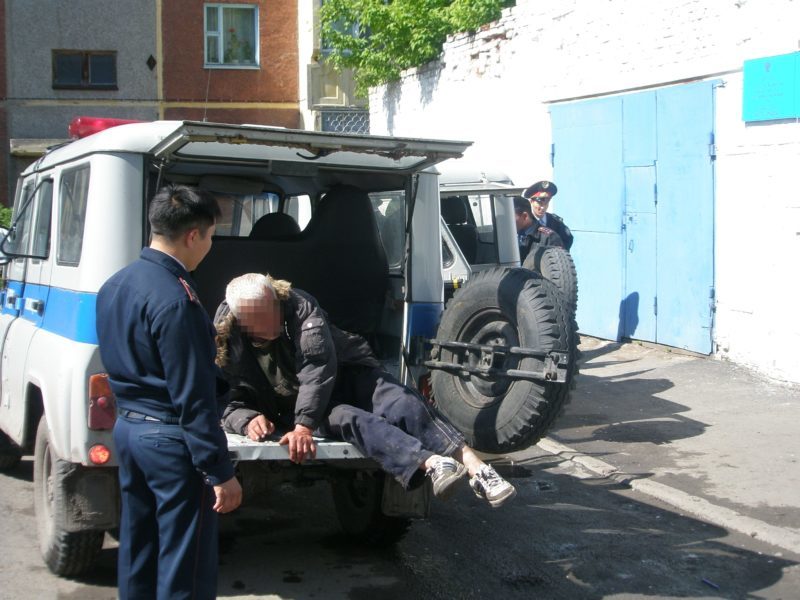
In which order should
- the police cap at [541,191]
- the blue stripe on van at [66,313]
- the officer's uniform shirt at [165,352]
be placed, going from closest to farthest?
the officer's uniform shirt at [165,352] → the blue stripe on van at [66,313] → the police cap at [541,191]

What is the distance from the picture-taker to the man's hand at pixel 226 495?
3.57 m

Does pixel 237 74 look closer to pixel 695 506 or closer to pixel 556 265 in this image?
pixel 556 265

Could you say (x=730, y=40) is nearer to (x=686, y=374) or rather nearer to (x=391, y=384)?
(x=686, y=374)

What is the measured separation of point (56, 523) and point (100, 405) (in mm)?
755

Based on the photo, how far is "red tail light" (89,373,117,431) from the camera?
15.1ft

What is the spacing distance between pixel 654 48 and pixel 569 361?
694 centimetres

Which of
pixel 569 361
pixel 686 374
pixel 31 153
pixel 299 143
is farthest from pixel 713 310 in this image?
pixel 31 153

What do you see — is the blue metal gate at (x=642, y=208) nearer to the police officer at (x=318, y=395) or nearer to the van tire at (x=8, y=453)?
the police officer at (x=318, y=395)

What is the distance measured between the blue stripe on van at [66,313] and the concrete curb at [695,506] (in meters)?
3.94

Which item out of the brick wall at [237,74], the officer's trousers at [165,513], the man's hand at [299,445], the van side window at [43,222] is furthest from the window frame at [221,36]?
the officer's trousers at [165,513]

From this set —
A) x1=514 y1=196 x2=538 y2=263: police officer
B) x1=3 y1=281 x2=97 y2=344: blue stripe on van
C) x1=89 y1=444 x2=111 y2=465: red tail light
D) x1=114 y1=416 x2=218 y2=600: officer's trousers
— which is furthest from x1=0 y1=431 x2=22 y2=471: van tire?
x1=514 y1=196 x2=538 y2=263: police officer

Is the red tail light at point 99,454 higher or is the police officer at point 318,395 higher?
the police officer at point 318,395

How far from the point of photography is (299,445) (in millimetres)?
4637

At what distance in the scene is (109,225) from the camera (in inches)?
191
